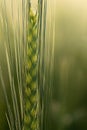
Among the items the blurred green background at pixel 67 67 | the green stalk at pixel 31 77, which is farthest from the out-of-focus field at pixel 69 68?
the green stalk at pixel 31 77

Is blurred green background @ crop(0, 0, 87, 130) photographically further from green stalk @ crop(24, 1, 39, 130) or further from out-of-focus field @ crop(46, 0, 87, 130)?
green stalk @ crop(24, 1, 39, 130)

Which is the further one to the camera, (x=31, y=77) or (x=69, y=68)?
(x=69, y=68)

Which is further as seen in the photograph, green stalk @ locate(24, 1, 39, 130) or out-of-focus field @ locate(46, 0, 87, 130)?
out-of-focus field @ locate(46, 0, 87, 130)

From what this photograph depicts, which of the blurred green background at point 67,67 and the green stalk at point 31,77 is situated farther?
the blurred green background at point 67,67

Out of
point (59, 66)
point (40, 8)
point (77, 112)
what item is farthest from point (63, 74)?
point (40, 8)

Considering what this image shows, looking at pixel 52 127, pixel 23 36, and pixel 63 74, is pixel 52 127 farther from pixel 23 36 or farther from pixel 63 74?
pixel 23 36

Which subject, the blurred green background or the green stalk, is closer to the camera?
the green stalk

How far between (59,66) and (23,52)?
17cm

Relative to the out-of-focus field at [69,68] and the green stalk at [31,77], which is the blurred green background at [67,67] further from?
the green stalk at [31,77]

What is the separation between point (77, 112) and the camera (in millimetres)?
982

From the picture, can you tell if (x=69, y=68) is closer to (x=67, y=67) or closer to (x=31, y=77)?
(x=67, y=67)

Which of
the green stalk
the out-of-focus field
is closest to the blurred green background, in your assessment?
the out-of-focus field

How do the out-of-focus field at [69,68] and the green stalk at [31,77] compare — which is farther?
the out-of-focus field at [69,68]

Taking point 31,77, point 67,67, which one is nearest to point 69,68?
point 67,67
